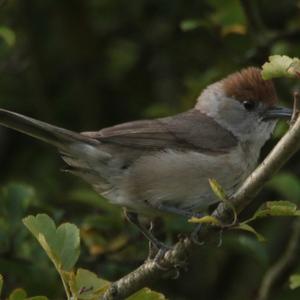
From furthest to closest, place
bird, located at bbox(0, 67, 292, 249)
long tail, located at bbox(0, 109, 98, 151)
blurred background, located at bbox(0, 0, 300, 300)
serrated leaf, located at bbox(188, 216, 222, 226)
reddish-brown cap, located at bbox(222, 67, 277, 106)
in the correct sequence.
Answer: blurred background, located at bbox(0, 0, 300, 300), reddish-brown cap, located at bbox(222, 67, 277, 106), bird, located at bbox(0, 67, 292, 249), long tail, located at bbox(0, 109, 98, 151), serrated leaf, located at bbox(188, 216, 222, 226)

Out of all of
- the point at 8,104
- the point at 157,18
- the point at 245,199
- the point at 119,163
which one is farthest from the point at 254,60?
the point at 245,199

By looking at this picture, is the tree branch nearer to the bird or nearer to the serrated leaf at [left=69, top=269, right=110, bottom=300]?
the serrated leaf at [left=69, top=269, right=110, bottom=300]

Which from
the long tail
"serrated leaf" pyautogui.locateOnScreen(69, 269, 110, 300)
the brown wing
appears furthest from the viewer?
the brown wing

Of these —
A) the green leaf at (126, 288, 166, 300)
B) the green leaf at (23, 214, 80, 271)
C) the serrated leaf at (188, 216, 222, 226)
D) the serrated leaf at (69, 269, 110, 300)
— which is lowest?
the green leaf at (126, 288, 166, 300)

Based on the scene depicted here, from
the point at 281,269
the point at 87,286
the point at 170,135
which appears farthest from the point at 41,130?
the point at 281,269

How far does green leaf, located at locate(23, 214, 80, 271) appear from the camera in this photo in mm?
3672

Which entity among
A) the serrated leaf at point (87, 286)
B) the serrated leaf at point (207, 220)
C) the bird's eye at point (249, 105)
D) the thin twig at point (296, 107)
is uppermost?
the thin twig at point (296, 107)

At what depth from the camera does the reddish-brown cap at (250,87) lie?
18.2 feet

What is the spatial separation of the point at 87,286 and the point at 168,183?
1398mm

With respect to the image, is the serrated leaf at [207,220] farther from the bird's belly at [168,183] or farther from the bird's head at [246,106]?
the bird's head at [246,106]

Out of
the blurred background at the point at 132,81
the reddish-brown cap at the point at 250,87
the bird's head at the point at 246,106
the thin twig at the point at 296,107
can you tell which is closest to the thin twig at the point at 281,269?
the blurred background at the point at 132,81

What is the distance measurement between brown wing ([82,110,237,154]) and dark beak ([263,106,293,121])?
273 mm

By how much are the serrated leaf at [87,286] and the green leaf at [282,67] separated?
3.88ft

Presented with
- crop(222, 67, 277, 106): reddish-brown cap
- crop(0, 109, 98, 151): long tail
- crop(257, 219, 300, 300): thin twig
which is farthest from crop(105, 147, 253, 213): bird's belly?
crop(257, 219, 300, 300): thin twig
